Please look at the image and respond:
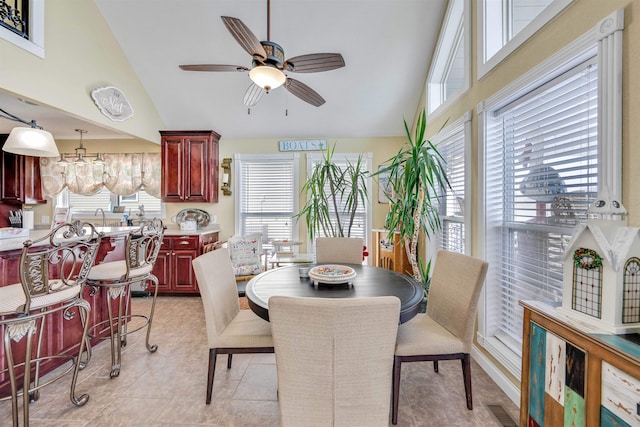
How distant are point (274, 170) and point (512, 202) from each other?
3.42 meters

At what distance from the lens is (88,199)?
15.8 feet

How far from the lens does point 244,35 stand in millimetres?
1795

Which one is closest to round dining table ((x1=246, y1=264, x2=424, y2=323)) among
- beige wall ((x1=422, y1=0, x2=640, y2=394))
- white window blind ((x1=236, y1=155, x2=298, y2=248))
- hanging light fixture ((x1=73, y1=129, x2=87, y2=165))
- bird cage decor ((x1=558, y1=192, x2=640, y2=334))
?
bird cage decor ((x1=558, y1=192, x2=640, y2=334))

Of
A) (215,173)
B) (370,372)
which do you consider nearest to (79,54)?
(215,173)

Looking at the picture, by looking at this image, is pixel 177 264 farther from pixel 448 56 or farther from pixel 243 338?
pixel 448 56

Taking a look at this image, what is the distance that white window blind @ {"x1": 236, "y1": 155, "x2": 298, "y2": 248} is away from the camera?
4.65 m

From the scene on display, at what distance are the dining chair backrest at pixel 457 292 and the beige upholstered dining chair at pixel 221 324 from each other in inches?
46.3

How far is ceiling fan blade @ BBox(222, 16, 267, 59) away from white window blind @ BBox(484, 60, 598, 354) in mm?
1813

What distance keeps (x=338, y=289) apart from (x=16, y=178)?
557 centimetres

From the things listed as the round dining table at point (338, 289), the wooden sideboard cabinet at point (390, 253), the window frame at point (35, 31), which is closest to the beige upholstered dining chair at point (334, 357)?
the round dining table at point (338, 289)

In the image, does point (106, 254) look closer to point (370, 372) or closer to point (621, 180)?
point (370, 372)

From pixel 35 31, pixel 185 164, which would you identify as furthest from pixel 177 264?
pixel 35 31

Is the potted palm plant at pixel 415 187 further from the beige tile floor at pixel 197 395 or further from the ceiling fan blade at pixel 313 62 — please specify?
the beige tile floor at pixel 197 395

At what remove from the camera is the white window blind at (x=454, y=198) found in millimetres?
2840
